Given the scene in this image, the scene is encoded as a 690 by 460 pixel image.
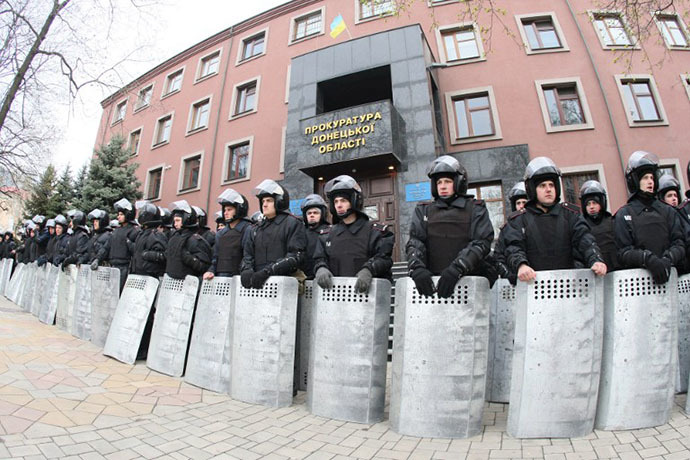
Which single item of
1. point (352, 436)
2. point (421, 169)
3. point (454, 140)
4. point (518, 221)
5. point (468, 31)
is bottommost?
point (352, 436)

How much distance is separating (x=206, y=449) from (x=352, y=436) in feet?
3.93

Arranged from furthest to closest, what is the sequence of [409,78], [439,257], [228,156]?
1. [228,156]
2. [409,78]
3. [439,257]

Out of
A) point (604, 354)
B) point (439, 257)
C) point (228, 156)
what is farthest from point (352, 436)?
point (228, 156)

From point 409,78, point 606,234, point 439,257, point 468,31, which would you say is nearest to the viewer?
point 439,257

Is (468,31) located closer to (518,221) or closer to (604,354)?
(518,221)

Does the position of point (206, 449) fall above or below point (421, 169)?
below

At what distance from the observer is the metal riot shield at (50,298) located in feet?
25.1

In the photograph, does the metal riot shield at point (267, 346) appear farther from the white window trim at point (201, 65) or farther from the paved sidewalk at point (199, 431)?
the white window trim at point (201, 65)

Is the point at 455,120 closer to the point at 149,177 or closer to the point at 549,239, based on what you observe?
the point at 549,239

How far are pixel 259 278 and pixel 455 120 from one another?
12.0 metres

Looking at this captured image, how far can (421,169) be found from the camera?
1154 cm

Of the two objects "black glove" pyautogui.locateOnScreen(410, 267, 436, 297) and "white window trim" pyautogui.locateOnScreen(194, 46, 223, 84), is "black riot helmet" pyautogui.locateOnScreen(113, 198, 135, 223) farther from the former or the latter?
"white window trim" pyautogui.locateOnScreen(194, 46, 223, 84)

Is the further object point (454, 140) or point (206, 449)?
point (454, 140)

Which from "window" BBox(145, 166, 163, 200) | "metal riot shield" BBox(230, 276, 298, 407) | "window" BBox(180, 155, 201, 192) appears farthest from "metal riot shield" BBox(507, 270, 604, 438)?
"window" BBox(145, 166, 163, 200)
